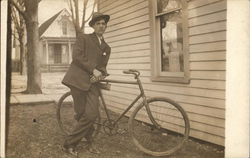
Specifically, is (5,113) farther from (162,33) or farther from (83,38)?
(162,33)

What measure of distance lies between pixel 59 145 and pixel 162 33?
2451 millimetres

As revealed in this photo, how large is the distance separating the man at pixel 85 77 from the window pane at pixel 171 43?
52.0 inches

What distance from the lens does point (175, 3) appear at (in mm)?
5332

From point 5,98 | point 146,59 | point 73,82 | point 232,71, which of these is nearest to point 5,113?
point 5,98

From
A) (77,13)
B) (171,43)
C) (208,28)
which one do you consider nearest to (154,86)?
(171,43)

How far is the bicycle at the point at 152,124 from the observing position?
4375 mm

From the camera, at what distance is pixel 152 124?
465cm

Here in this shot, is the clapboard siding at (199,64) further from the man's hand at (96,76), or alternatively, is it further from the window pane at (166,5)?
the man's hand at (96,76)

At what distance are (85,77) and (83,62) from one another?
20 centimetres

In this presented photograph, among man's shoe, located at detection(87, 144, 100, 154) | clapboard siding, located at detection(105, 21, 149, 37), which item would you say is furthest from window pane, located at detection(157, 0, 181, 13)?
man's shoe, located at detection(87, 144, 100, 154)

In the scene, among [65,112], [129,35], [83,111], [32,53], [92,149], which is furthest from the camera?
[32,53]

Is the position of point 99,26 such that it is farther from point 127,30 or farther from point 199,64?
point 127,30

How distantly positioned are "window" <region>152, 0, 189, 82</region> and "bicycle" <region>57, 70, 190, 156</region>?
61 cm

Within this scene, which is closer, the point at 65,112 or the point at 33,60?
the point at 65,112
